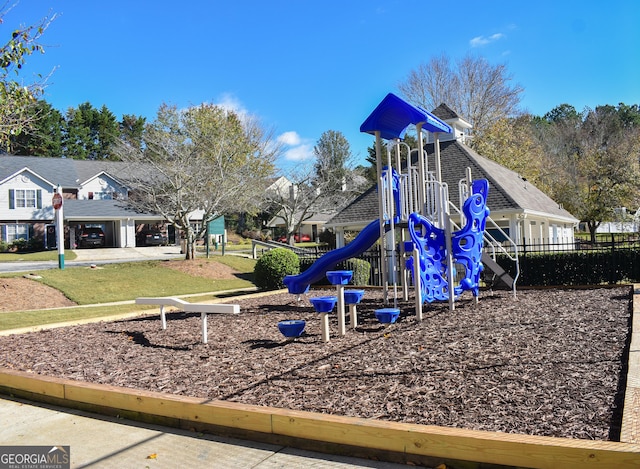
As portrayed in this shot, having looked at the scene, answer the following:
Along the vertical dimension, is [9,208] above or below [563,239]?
above

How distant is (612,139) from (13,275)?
58.8 metres

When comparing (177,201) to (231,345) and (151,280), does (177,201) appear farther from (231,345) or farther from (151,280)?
(231,345)

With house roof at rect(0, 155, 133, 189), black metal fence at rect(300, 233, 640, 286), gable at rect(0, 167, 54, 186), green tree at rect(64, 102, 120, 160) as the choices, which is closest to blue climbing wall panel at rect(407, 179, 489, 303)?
black metal fence at rect(300, 233, 640, 286)

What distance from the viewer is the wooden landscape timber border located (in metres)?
3.53

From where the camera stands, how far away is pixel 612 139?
57.8 meters

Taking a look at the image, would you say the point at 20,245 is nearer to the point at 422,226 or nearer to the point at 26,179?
the point at 26,179

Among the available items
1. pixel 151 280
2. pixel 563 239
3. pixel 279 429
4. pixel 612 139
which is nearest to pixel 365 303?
pixel 279 429

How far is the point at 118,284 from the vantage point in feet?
66.8

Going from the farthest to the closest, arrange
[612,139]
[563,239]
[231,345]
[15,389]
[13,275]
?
[612,139] → [563,239] → [13,275] → [231,345] → [15,389]

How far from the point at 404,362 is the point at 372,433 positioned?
2278 mm

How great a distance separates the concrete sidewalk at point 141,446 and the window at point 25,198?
42.0 m

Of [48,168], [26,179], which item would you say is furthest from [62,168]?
[26,179]

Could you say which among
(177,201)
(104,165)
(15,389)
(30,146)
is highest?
(30,146)

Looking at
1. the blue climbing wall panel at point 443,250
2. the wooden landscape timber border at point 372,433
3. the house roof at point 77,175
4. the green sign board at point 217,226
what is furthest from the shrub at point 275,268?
the house roof at point 77,175
